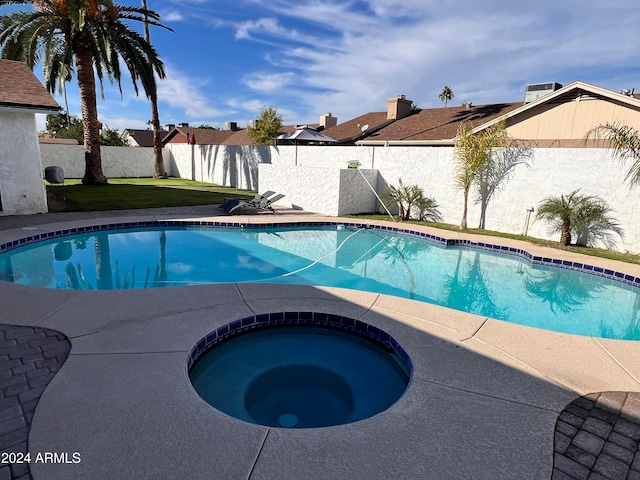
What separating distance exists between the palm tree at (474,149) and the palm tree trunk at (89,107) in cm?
1591

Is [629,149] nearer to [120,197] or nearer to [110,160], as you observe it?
[120,197]

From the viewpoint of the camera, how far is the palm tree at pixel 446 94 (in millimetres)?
55688

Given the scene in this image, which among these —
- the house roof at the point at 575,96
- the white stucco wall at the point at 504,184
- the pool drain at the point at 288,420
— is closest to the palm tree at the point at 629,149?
the white stucco wall at the point at 504,184

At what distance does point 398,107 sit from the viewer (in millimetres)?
23188

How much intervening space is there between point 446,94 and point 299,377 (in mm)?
60014

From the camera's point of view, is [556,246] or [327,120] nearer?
[556,246]

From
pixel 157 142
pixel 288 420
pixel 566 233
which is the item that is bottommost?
pixel 288 420

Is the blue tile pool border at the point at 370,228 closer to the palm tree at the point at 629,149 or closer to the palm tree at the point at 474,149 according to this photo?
the palm tree at the point at 474,149

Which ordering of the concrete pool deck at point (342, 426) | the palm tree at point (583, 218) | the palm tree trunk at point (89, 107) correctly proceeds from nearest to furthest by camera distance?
1. the concrete pool deck at point (342, 426)
2. the palm tree at point (583, 218)
3. the palm tree trunk at point (89, 107)

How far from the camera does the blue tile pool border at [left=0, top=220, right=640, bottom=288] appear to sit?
8.05 m

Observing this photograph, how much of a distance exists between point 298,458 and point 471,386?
183 cm

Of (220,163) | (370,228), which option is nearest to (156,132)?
(220,163)

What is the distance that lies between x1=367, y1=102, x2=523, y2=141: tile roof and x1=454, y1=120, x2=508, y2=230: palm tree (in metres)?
6.58

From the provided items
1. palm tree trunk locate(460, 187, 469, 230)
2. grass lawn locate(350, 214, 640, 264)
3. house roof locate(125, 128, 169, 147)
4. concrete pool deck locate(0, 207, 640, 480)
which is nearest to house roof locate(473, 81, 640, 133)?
palm tree trunk locate(460, 187, 469, 230)
